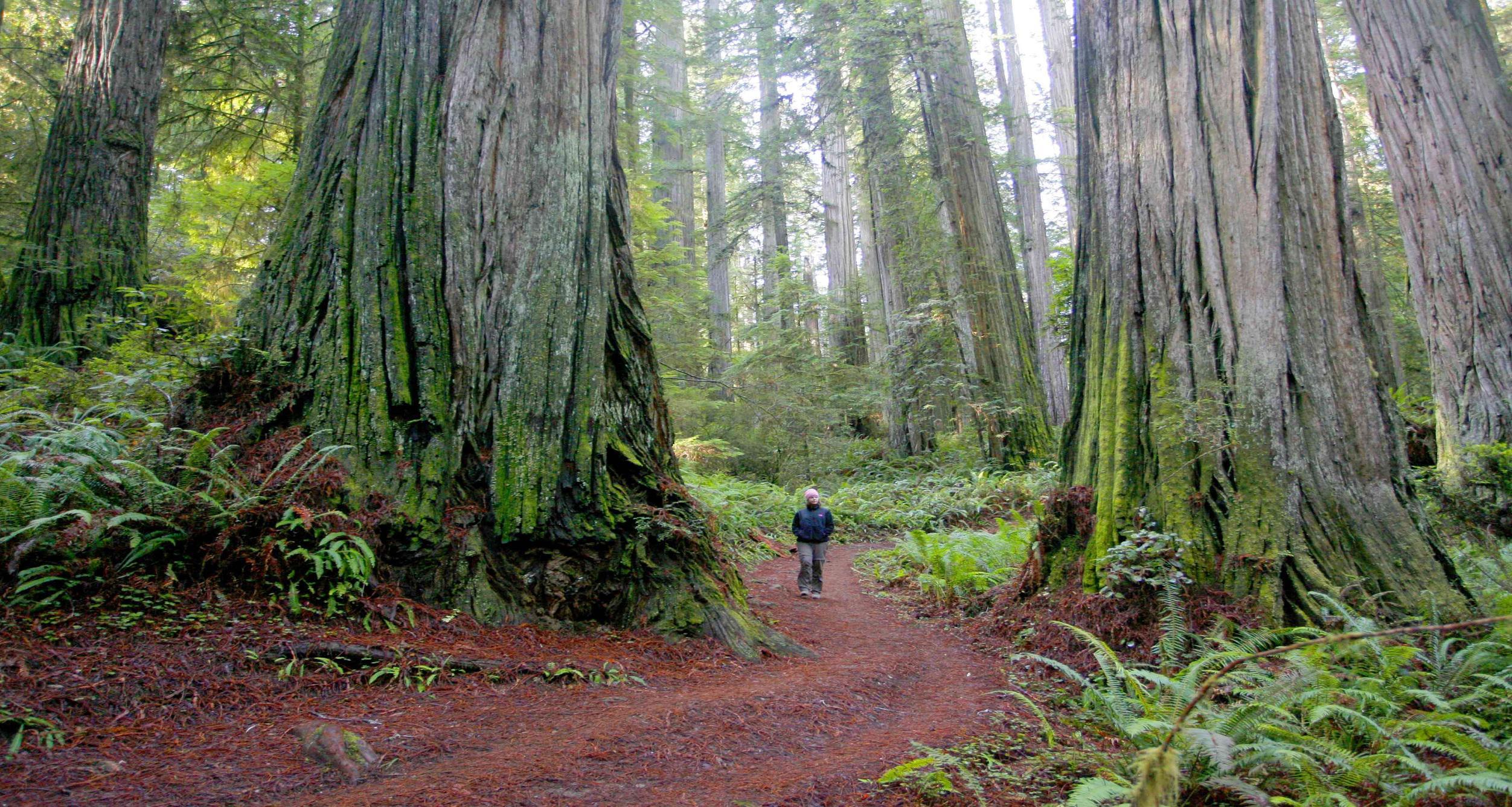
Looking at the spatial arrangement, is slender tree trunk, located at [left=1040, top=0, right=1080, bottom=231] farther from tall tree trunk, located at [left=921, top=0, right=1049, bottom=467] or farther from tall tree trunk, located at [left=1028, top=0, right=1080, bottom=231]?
tall tree trunk, located at [left=921, top=0, right=1049, bottom=467]

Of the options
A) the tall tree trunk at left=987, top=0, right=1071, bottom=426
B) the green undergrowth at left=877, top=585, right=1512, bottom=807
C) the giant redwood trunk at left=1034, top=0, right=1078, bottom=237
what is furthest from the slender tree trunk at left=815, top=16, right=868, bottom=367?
the green undergrowth at left=877, top=585, right=1512, bottom=807

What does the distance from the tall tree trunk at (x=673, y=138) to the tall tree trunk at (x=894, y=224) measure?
15.8 feet

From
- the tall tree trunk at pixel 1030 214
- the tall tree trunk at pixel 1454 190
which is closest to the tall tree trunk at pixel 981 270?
the tall tree trunk at pixel 1030 214

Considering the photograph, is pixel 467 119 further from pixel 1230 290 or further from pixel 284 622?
pixel 1230 290

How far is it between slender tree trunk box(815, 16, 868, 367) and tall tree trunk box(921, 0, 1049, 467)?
75.7 inches

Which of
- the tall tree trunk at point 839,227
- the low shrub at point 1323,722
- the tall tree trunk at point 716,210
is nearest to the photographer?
the low shrub at point 1323,722

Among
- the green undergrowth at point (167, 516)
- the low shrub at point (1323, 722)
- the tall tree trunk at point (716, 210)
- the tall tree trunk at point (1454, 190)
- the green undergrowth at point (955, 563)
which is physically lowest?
the green undergrowth at point (955, 563)

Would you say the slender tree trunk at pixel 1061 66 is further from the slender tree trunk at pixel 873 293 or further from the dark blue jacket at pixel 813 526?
the dark blue jacket at pixel 813 526

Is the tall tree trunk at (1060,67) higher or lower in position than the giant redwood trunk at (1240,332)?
higher

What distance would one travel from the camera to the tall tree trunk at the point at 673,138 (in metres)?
17.3

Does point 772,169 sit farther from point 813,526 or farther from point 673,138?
point 813,526

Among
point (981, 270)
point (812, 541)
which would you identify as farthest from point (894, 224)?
point (812, 541)

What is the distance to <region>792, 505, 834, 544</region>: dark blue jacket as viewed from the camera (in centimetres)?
704

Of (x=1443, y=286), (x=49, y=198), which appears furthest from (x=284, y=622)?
(x=1443, y=286)
